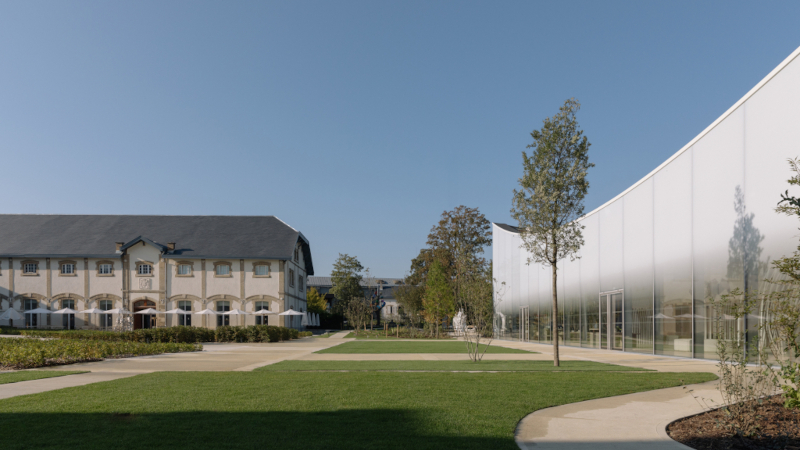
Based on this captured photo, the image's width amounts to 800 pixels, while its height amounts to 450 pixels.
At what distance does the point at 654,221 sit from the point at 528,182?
8190 mm

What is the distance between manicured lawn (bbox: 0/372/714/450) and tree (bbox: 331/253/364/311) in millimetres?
80032


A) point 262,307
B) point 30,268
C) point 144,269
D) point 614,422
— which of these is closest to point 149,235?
point 144,269

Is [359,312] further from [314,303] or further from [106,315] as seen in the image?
[314,303]

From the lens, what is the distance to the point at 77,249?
50.9 metres

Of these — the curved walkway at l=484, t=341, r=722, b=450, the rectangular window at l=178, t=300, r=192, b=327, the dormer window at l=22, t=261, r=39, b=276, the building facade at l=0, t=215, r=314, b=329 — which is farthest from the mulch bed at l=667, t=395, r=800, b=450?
the dormer window at l=22, t=261, r=39, b=276

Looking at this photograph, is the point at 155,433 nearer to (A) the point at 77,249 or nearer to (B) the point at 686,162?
(B) the point at 686,162

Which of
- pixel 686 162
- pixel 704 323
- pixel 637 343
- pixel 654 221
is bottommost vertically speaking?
pixel 637 343

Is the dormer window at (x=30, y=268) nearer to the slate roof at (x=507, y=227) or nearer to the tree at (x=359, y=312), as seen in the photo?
the tree at (x=359, y=312)

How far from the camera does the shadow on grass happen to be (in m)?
6.95

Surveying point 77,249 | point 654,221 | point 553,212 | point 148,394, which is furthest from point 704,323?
point 77,249

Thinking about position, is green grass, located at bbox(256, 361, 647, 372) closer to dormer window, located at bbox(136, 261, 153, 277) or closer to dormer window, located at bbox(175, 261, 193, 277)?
dormer window, located at bbox(175, 261, 193, 277)

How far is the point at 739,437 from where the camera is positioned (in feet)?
23.3

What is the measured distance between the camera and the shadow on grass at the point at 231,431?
695cm

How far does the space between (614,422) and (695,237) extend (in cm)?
1407
